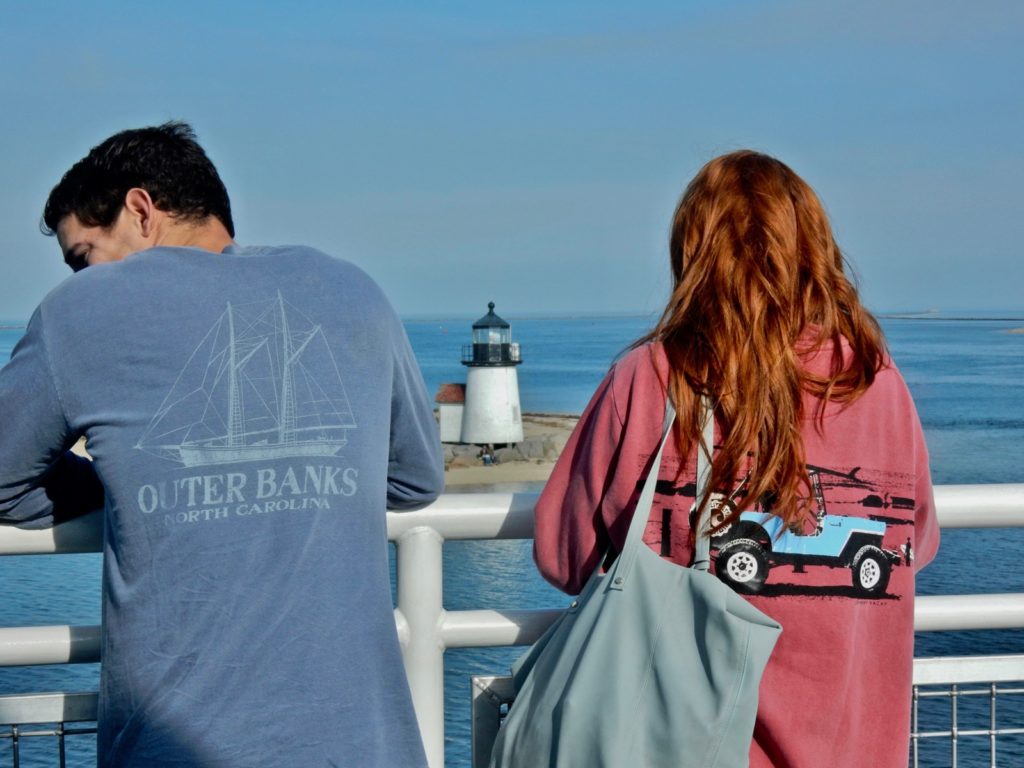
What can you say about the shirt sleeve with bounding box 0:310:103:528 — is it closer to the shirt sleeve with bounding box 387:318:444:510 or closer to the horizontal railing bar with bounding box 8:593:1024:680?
the horizontal railing bar with bounding box 8:593:1024:680

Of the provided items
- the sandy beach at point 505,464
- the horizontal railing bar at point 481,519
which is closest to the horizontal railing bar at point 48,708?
the horizontal railing bar at point 481,519

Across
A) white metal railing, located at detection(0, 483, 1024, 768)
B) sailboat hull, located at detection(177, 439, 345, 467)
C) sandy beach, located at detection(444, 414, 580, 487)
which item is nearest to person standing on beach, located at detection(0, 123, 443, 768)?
sailboat hull, located at detection(177, 439, 345, 467)

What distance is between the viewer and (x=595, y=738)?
170 centimetres

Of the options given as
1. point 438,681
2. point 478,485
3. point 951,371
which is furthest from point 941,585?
point 951,371

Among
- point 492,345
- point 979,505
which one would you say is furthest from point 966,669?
point 492,345

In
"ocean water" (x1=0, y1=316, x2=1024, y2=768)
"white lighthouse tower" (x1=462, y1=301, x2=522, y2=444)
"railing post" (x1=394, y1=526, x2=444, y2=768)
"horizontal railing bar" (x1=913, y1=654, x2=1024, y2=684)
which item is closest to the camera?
"railing post" (x1=394, y1=526, x2=444, y2=768)

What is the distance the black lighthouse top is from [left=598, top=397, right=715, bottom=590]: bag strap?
4324 centimetres

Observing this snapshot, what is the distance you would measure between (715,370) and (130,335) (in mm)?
854

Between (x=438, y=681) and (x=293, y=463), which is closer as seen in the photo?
(x=293, y=463)

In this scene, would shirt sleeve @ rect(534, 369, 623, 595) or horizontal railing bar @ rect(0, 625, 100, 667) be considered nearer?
shirt sleeve @ rect(534, 369, 623, 595)

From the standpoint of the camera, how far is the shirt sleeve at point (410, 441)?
6.04 ft

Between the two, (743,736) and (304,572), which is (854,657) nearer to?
(743,736)

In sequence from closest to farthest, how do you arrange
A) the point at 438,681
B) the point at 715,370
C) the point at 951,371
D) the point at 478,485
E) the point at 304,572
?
the point at 304,572
the point at 715,370
the point at 438,681
the point at 478,485
the point at 951,371

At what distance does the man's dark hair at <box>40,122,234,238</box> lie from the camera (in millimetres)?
1879
